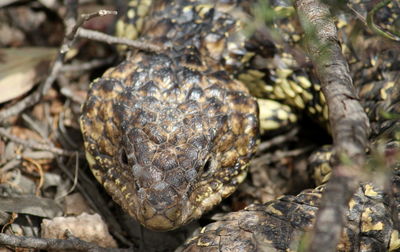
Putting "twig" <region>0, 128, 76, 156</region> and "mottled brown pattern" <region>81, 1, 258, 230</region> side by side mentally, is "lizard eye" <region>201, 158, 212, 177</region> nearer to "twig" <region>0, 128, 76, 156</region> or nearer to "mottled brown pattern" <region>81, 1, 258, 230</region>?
"mottled brown pattern" <region>81, 1, 258, 230</region>

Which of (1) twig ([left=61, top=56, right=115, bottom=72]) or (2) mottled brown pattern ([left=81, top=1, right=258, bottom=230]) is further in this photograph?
(1) twig ([left=61, top=56, right=115, bottom=72])

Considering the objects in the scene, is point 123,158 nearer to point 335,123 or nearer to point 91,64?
point 335,123

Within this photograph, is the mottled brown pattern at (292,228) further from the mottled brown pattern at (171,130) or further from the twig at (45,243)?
the twig at (45,243)

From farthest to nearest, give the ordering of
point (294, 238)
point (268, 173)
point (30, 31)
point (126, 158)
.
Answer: point (30, 31), point (268, 173), point (126, 158), point (294, 238)

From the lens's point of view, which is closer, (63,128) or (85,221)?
(85,221)

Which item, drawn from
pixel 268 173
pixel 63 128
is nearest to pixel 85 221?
pixel 63 128

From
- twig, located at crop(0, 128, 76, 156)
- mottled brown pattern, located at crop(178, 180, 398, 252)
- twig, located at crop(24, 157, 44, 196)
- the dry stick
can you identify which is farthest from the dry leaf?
the dry stick

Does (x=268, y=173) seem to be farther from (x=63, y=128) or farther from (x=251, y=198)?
(x=63, y=128)
